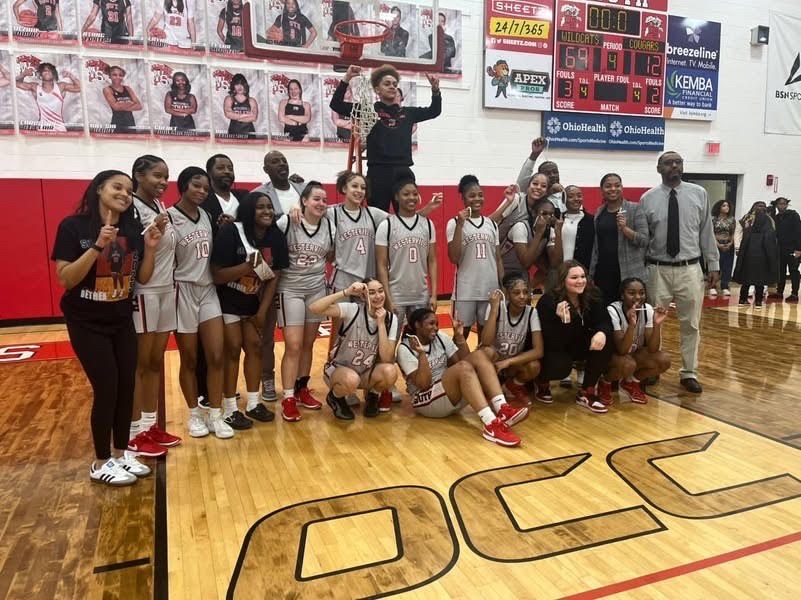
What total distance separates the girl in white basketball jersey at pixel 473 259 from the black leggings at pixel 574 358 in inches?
21.8

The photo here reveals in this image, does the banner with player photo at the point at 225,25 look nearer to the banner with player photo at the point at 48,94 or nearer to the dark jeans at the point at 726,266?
the banner with player photo at the point at 48,94

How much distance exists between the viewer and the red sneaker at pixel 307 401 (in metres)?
4.44

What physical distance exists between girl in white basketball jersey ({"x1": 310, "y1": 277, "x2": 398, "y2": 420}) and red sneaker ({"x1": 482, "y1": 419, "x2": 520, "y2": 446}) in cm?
74

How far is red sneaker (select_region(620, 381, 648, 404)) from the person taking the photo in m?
4.51

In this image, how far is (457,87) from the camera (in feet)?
30.4

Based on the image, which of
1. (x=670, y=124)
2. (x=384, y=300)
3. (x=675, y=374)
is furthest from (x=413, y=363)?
(x=670, y=124)

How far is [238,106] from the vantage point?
324 inches

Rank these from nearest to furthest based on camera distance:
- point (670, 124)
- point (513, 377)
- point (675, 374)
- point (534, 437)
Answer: point (534, 437) → point (513, 377) → point (675, 374) → point (670, 124)

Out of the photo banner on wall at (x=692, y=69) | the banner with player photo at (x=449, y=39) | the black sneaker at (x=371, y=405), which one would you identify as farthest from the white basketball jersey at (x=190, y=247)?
the photo banner on wall at (x=692, y=69)

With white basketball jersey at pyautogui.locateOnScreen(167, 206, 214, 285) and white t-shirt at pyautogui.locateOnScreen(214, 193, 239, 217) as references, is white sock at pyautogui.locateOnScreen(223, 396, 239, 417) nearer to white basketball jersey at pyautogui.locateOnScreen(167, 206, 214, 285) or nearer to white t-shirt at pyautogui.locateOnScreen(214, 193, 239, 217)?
white basketball jersey at pyautogui.locateOnScreen(167, 206, 214, 285)

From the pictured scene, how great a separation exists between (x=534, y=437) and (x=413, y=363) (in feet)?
3.00

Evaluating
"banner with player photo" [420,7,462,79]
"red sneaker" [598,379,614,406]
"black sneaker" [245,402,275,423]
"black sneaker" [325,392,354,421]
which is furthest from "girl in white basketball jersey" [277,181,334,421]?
"banner with player photo" [420,7,462,79]

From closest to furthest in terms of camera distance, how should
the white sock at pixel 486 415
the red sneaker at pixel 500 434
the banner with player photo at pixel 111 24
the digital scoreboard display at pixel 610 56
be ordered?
the red sneaker at pixel 500 434, the white sock at pixel 486 415, the banner with player photo at pixel 111 24, the digital scoreboard display at pixel 610 56

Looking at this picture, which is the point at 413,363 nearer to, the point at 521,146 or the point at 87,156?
the point at 87,156
